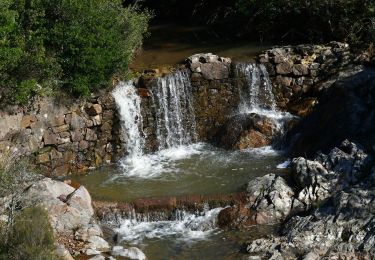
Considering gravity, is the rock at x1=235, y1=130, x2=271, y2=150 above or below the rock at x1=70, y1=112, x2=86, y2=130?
below

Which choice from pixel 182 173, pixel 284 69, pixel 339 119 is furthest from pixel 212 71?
pixel 339 119

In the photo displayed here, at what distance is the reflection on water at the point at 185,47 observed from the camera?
67.3ft

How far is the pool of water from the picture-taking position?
1502 centimetres

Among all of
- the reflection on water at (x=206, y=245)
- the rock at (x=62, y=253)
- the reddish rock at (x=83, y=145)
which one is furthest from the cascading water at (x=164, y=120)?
the rock at (x=62, y=253)

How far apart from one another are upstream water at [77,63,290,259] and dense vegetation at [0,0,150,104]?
4.39ft

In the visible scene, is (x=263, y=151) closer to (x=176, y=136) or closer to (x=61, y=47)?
(x=176, y=136)

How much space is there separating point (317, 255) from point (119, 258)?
395cm

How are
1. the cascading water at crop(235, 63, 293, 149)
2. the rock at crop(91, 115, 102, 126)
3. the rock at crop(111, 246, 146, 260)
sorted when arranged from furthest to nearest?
the cascading water at crop(235, 63, 293, 149)
the rock at crop(91, 115, 102, 126)
the rock at crop(111, 246, 146, 260)

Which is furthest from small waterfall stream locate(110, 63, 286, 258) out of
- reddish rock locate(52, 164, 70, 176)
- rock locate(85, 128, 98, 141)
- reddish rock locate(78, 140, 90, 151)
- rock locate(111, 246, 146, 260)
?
rock locate(111, 246, 146, 260)

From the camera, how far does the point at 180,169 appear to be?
1647 cm

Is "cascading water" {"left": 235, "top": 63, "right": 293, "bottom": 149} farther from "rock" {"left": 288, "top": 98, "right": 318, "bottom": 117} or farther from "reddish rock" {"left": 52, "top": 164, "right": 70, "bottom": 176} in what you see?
"reddish rock" {"left": 52, "top": 164, "right": 70, "bottom": 176}

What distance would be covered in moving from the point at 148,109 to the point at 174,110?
0.85 meters

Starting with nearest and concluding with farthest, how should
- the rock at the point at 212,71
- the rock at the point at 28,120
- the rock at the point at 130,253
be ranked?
the rock at the point at 130,253 → the rock at the point at 28,120 → the rock at the point at 212,71

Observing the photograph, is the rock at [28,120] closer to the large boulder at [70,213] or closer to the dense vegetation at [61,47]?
the dense vegetation at [61,47]
